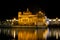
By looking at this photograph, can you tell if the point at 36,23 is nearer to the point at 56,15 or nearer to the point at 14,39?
the point at 56,15

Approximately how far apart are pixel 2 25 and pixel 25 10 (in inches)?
253

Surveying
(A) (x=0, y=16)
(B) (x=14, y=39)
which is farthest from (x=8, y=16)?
(B) (x=14, y=39)

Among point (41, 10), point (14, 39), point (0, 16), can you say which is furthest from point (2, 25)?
point (14, 39)

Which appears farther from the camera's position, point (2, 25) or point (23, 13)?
point (23, 13)

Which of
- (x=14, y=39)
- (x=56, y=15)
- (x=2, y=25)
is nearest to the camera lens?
→ (x=14, y=39)

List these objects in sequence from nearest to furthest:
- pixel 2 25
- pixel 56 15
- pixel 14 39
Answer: pixel 14 39
pixel 2 25
pixel 56 15

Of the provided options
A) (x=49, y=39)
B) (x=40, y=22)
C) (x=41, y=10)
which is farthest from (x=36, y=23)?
(x=49, y=39)

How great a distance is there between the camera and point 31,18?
180 feet

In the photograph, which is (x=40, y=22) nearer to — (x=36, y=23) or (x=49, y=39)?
(x=36, y=23)

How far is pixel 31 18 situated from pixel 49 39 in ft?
79.3

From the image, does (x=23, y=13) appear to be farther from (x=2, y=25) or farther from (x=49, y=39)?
(x=49, y=39)

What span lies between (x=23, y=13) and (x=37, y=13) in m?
2.33

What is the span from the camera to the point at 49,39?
101ft

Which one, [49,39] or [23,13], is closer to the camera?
[49,39]
